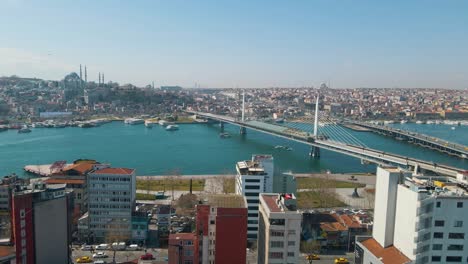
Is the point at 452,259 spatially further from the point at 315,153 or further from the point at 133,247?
the point at 315,153

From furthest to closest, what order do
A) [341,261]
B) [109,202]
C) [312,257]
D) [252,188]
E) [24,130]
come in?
[24,130] < [252,188] < [109,202] < [312,257] < [341,261]

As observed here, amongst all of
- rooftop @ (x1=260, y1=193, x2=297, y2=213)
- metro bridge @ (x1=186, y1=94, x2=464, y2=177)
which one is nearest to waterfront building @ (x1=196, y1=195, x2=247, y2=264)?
rooftop @ (x1=260, y1=193, x2=297, y2=213)

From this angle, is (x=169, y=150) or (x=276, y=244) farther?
(x=169, y=150)

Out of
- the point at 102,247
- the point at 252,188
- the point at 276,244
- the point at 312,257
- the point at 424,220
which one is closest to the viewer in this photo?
the point at 424,220

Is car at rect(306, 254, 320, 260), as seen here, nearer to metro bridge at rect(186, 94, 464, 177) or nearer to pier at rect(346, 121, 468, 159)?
metro bridge at rect(186, 94, 464, 177)


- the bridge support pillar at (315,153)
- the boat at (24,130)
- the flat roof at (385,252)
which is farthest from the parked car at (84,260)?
the boat at (24,130)

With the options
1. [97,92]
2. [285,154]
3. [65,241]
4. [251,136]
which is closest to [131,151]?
[285,154]

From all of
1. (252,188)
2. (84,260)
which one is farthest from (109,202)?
(252,188)
